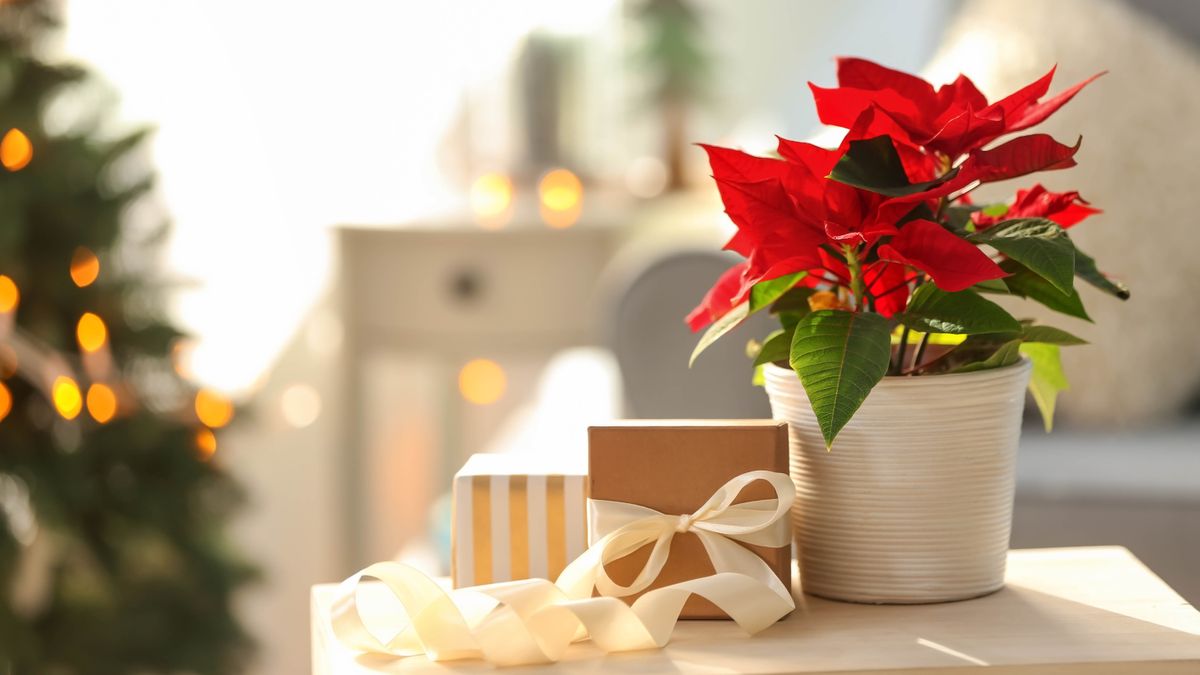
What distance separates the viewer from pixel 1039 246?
66 centimetres

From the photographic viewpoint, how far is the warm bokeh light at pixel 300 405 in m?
2.28

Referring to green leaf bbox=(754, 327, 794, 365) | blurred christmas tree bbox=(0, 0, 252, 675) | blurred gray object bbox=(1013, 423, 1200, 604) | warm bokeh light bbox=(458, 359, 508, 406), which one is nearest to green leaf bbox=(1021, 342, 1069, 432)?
green leaf bbox=(754, 327, 794, 365)

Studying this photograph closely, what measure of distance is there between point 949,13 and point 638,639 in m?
1.19

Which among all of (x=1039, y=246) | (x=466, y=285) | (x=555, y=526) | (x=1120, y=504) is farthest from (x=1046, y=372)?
(x=466, y=285)

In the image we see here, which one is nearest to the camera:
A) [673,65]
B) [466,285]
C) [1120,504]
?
[1120,504]

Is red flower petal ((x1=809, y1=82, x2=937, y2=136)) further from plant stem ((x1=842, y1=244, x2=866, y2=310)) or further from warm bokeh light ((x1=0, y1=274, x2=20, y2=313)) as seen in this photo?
warm bokeh light ((x1=0, y1=274, x2=20, y2=313))

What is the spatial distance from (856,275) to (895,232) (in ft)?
0.14

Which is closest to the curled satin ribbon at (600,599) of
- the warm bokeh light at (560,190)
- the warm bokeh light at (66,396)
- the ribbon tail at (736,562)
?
the ribbon tail at (736,562)

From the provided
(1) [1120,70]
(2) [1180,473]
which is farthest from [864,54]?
(2) [1180,473]

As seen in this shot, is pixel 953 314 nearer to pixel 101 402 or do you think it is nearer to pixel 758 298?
pixel 758 298

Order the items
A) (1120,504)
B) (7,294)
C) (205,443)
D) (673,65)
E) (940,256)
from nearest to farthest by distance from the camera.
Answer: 1. (940,256)
2. (1120,504)
3. (7,294)
4. (205,443)
5. (673,65)

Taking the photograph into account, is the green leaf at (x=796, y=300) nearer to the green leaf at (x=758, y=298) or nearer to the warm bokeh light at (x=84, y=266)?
the green leaf at (x=758, y=298)

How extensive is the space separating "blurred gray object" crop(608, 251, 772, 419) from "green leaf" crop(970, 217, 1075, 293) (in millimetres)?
611

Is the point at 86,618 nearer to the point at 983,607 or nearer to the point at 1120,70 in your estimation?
the point at 983,607
